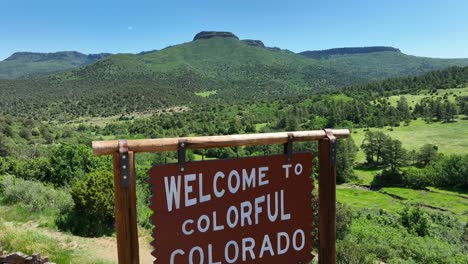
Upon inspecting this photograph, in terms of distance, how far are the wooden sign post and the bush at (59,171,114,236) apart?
11.0 m

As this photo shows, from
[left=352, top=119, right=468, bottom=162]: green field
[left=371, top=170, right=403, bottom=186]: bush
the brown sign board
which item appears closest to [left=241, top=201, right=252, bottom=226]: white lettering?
the brown sign board

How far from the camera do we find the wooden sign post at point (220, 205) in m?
3.02

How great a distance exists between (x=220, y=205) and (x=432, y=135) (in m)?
97.9

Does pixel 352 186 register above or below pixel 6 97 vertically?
below

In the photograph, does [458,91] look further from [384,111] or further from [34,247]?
[34,247]

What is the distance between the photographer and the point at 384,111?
4466 inches

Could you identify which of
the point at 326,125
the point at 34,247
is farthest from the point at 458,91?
the point at 34,247

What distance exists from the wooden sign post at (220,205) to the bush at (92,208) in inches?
431

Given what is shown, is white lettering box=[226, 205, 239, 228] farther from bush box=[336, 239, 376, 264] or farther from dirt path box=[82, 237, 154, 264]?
bush box=[336, 239, 376, 264]

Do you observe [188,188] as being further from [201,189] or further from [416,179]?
[416,179]

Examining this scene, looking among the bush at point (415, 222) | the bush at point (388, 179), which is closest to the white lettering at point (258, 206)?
the bush at point (415, 222)

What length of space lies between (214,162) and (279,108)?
124 meters

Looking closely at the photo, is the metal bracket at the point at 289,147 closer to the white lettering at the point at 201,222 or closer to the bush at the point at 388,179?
the white lettering at the point at 201,222

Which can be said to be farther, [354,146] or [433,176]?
[354,146]
